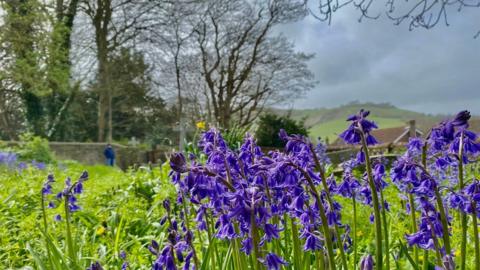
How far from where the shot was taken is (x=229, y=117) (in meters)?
26.8

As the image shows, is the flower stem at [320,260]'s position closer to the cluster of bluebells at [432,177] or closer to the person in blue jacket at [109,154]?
the cluster of bluebells at [432,177]

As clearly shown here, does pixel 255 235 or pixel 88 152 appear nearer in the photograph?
pixel 255 235

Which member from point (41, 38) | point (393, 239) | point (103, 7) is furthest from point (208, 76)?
point (393, 239)

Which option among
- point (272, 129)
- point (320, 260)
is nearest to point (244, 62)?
point (272, 129)

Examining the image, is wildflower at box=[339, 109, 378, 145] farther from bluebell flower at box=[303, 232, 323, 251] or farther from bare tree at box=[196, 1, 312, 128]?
bare tree at box=[196, 1, 312, 128]

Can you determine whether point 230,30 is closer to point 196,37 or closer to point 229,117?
point 196,37

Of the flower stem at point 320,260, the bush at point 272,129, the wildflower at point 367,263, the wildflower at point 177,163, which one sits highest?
the bush at point 272,129

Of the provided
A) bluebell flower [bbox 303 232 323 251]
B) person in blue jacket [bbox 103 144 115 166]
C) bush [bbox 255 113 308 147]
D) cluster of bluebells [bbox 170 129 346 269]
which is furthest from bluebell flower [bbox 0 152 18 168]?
bush [bbox 255 113 308 147]

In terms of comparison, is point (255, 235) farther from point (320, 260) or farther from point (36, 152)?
point (36, 152)

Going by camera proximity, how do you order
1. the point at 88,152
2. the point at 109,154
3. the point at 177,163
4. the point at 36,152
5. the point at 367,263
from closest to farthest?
the point at 177,163 < the point at 367,263 < the point at 36,152 < the point at 109,154 < the point at 88,152

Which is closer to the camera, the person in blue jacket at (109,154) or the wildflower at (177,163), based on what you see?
the wildflower at (177,163)

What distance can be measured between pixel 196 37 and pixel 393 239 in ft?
78.4

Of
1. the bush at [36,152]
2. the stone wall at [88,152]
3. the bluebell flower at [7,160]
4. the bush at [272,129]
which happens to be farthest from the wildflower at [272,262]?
the stone wall at [88,152]

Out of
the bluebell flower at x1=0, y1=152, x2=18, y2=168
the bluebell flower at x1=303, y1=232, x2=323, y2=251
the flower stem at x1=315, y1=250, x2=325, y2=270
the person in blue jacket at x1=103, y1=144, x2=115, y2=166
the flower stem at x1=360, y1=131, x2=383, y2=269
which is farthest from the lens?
the person in blue jacket at x1=103, y1=144, x2=115, y2=166
